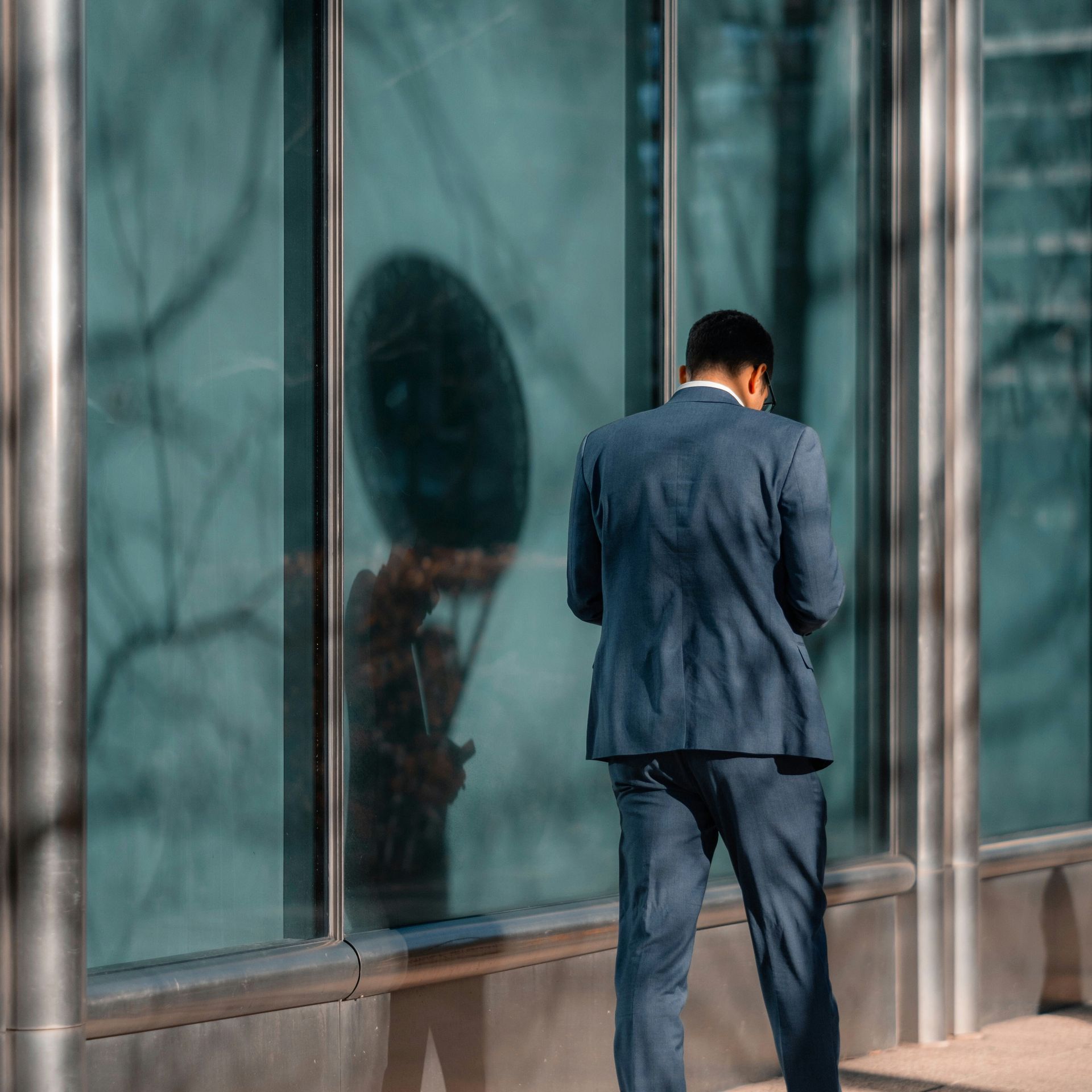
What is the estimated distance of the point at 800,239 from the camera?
5.56 meters

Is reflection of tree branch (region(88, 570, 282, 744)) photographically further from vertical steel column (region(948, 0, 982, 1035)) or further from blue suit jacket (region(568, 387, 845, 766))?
vertical steel column (region(948, 0, 982, 1035))

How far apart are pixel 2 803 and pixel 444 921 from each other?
4.51 ft

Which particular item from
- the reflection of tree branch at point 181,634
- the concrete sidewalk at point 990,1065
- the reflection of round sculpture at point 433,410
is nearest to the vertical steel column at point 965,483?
the concrete sidewalk at point 990,1065

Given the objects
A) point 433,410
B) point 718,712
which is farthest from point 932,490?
point 718,712

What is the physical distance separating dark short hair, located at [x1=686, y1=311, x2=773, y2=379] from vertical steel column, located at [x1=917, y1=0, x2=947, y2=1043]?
202 centimetres

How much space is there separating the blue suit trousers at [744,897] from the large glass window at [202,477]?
38.6 inches

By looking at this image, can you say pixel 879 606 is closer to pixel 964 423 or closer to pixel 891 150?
pixel 964 423

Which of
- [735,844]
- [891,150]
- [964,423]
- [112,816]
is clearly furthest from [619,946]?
[891,150]

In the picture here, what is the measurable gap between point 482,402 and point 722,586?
4.46 ft

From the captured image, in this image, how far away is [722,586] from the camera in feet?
11.3

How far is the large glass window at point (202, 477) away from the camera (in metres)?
3.82

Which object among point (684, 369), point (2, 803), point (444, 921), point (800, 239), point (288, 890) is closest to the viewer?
point (2, 803)

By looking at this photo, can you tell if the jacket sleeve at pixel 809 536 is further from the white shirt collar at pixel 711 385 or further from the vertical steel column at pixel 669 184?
the vertical steel column at pixel 669 184

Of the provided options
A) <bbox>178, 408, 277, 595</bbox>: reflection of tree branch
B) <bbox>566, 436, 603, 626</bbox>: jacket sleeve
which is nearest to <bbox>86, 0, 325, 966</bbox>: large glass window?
<bbox>178, 408, 277, 595</bbox>: reflection of tree branch
